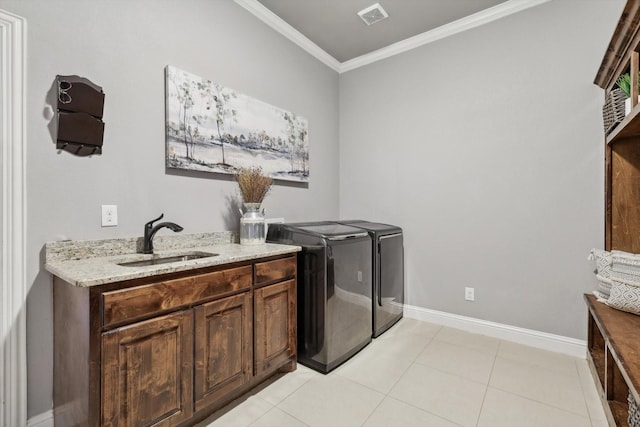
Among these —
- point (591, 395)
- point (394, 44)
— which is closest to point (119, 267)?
point (591, 395)

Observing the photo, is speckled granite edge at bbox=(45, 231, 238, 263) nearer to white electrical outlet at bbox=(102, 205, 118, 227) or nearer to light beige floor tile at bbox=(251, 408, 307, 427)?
white electrical outlet at bbox=(102, 205, 118, 227)

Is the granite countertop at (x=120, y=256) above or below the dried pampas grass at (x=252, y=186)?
below

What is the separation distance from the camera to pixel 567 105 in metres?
2.31

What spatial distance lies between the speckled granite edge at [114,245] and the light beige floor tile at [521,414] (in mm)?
1999

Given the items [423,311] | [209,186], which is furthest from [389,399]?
[209,186]

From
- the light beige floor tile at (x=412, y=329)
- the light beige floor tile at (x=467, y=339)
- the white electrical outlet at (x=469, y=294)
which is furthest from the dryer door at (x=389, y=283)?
the white electrical outlet at (x=469, y=294)

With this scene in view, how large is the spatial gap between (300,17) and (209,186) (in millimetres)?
1778

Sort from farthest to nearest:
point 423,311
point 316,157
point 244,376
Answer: point 316,157 → point 423,311 → point 244,376

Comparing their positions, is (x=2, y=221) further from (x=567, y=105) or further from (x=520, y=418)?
(x=567, y=105)

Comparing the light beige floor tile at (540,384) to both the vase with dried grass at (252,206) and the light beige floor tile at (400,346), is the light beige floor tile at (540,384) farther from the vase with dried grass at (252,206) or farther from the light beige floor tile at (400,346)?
the vase with dried grass at (252,206)

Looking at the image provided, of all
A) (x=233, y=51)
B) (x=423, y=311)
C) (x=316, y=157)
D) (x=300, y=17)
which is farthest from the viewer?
(x=316, y=157)

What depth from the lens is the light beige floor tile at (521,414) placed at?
158 cm

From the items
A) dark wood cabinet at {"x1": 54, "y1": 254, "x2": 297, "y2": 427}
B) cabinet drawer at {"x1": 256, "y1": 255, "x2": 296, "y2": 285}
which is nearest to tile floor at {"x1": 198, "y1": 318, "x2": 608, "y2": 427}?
dark wood cabinet at {"x1": 54, "y1": 254, "x2": 297, "y2": 427}

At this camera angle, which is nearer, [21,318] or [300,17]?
[21,318]
